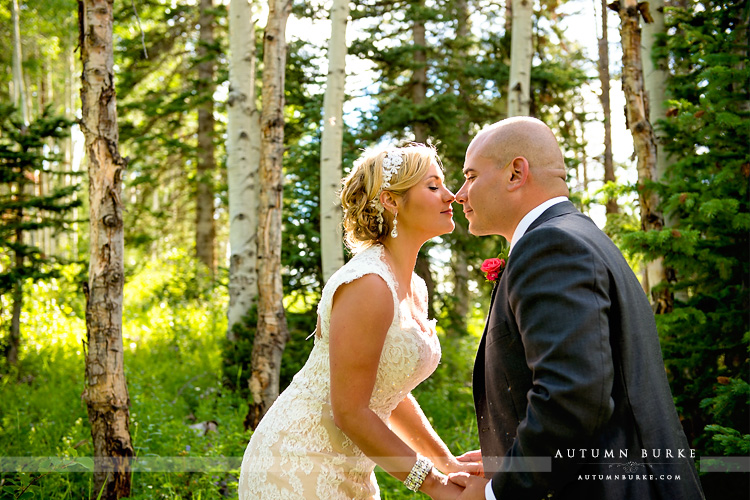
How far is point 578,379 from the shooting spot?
→ 5.74 ft

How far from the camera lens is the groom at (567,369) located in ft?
5.86

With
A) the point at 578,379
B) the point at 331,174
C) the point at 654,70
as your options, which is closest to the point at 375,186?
the point at 578,379

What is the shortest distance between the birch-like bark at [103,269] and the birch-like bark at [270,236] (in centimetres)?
229

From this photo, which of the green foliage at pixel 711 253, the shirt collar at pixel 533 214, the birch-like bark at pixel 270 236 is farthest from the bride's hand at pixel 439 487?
the birch-like bark at pixel 270 236

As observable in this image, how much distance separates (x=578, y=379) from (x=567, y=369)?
41mm

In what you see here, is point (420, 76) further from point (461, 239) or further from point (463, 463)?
point (463, 463)

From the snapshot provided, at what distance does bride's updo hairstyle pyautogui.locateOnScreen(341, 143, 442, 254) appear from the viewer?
290 cm

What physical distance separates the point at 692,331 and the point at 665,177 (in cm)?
159

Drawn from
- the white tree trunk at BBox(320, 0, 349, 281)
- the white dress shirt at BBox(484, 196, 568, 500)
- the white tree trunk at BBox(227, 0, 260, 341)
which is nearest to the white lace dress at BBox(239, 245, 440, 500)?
the white dress shirt at BBox(484, 196, 568, 500)

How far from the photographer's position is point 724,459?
4.27 m

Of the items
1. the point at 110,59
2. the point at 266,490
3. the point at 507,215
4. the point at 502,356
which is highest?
the point at 110,59

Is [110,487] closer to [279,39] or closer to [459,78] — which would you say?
[279,39]

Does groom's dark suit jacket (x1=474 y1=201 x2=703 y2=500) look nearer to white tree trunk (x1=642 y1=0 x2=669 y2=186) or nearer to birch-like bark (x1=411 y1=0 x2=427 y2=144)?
white tree trunk (x1=642 y1=0 x2=669 y2=186)

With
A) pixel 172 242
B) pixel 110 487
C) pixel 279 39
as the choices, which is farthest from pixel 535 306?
pixel 172 242
